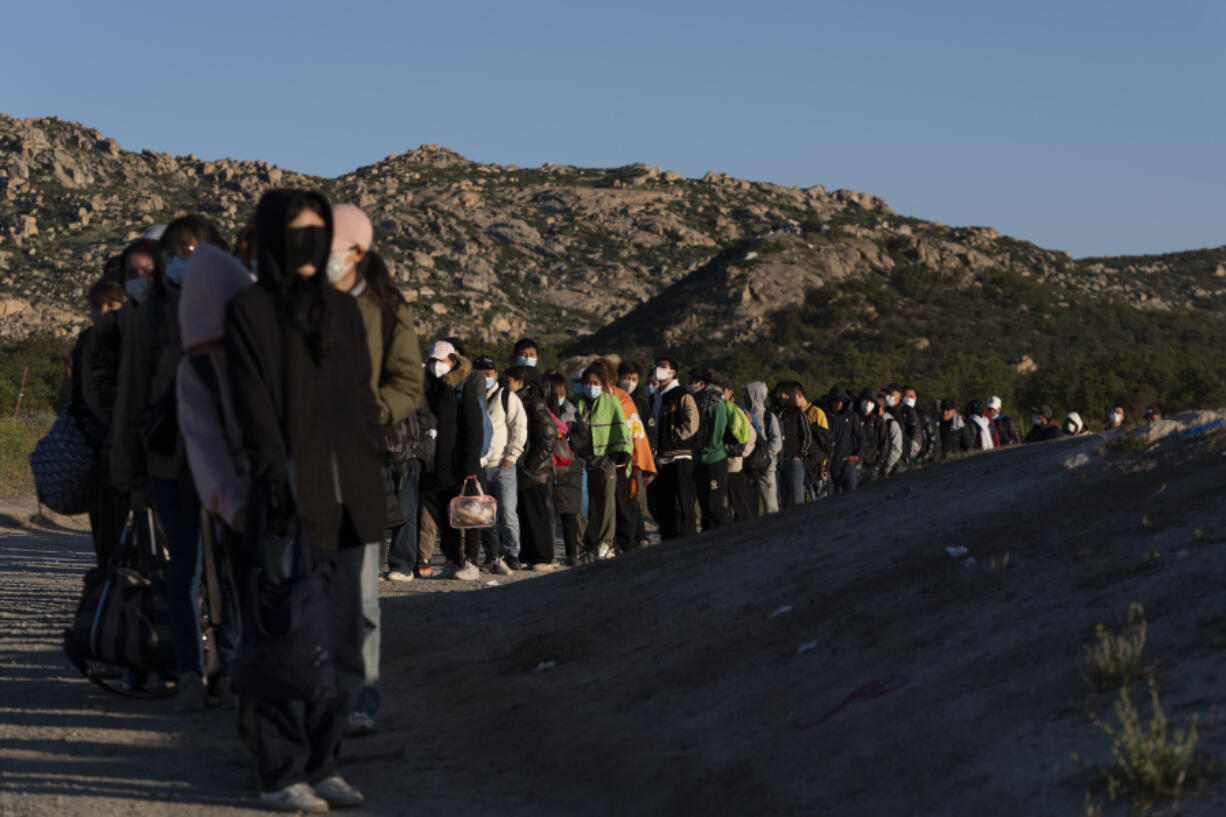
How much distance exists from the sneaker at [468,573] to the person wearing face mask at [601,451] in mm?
1761

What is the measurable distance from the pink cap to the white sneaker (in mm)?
1883

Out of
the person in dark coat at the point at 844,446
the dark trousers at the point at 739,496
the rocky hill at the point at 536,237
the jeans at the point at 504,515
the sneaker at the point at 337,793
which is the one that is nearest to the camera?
the sneaker at the point at 337,793

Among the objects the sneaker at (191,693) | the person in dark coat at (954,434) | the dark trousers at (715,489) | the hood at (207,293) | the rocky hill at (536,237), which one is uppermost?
the rocky hill at (536,237)

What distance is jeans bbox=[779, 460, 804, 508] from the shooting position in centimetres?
1778

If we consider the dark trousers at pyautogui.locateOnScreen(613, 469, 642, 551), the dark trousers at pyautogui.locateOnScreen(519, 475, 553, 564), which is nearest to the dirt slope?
the dark trousers at pyautogui.locateOnScreen(519, 475, 553, 564)

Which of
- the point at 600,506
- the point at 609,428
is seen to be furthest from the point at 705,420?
the point at 600,506

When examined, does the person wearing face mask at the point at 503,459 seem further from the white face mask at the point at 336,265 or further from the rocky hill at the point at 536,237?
the rocky hill at the point at 536,237

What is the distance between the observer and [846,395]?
64.0 feet

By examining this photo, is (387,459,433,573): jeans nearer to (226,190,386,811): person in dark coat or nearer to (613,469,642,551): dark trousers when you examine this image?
(613,469,642,551): dark trousers

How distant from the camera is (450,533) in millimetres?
13641

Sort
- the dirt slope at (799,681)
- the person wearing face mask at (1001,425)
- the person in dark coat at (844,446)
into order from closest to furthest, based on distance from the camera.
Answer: the dirt slope at (799,681), the person in dark coat at (844,446), the person wearing face mask at (1001,425)

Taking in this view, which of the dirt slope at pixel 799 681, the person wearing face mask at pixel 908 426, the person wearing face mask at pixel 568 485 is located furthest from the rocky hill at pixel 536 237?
the dirt slope at pixel 799 681

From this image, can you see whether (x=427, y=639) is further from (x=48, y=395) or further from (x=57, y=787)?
(x=48, y=395)

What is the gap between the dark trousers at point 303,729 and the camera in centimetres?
472
